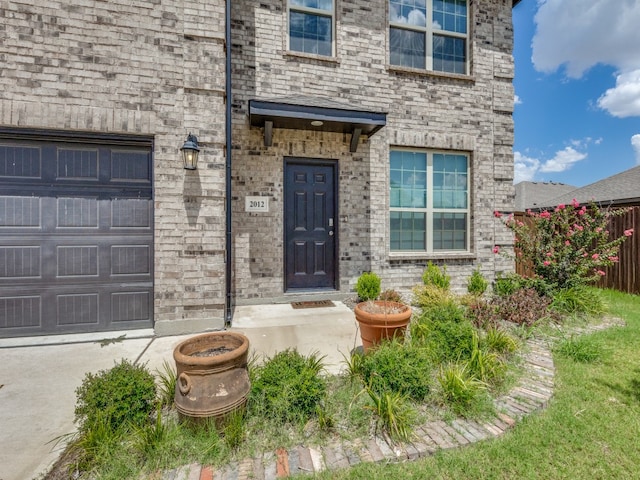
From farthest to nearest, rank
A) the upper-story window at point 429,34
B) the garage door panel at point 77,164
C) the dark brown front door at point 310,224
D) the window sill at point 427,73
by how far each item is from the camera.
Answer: the upper-story window at point 429,34, the window sill at point 427,73, the dark brown front door at point 310,224, the garage door panel at point 77,164

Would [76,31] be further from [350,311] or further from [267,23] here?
[350,311]

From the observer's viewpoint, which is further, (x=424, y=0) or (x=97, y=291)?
(x=424, y=0)

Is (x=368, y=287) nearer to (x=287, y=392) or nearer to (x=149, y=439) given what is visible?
(x=287, y=392)

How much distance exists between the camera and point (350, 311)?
479cm

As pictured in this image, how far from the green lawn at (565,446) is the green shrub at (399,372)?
45 cm

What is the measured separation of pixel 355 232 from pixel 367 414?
11.9 feet

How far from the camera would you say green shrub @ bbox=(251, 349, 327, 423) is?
2029 mm

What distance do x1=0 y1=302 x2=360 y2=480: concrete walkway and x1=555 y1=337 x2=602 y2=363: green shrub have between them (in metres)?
2.18

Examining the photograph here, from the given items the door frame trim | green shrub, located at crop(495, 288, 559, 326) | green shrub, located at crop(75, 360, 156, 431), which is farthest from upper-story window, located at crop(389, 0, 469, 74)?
green shrub, located at crop(75, 360, 156, 431)

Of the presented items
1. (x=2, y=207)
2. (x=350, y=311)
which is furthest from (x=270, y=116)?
(x=2, y=207)

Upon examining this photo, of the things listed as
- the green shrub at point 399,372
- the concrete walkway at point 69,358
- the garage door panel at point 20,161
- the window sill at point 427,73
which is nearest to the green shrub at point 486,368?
the green shrub at point 399,372

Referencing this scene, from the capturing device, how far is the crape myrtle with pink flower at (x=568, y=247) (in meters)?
4.74

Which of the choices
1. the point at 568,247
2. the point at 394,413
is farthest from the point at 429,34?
the point at 394,413

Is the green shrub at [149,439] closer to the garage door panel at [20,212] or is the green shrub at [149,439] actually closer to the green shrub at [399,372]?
the green shrub at [399,372]
